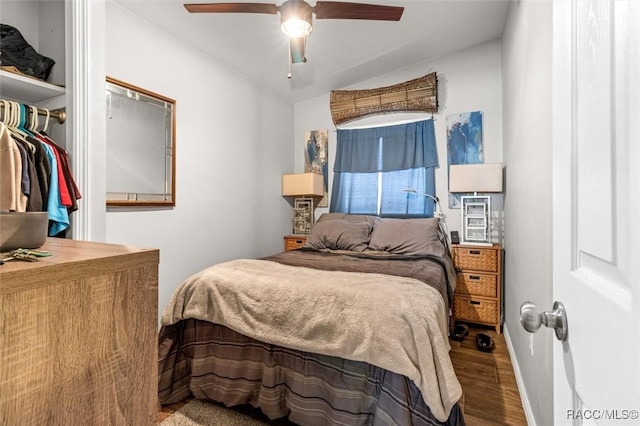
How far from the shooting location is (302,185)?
386cm

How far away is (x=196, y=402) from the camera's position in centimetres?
177

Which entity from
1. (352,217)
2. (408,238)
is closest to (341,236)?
(352,217)

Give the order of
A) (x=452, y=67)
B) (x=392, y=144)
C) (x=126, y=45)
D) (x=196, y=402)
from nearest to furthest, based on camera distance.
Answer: (x=196, y=402) < (x=126, y=45) < (x=452, y=67) < (x=392, y=144)

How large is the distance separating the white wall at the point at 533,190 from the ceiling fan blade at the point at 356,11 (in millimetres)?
755

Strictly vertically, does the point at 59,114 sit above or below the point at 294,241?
above

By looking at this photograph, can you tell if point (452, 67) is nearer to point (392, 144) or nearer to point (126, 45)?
point (392, 144)

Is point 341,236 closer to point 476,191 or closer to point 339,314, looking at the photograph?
point 476,191

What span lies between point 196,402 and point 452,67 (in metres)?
3.92

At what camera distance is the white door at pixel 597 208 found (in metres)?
0.36

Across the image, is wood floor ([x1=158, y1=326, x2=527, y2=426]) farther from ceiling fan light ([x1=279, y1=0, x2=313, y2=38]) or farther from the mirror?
ceiling fan light ([x1=279, y1=0, x2=313, y2=38])

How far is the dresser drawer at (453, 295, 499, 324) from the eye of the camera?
2.75m

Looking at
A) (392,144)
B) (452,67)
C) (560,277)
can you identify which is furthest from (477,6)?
(560,277)

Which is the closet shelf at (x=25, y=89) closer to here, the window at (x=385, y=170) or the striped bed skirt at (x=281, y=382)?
the striped bed skirt at (x=281, y=382)

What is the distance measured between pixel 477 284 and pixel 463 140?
157cm
